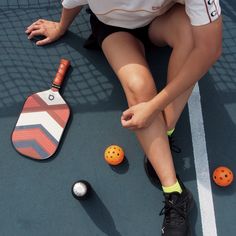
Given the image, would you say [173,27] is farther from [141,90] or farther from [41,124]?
[41,124]

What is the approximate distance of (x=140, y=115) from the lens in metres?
1.54

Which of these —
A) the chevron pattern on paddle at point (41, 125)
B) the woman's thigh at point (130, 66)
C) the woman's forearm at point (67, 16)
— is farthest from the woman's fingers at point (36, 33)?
the woman's thigh at point (130, 66)

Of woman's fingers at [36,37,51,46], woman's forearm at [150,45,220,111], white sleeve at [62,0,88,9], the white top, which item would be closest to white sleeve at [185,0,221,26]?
the white top

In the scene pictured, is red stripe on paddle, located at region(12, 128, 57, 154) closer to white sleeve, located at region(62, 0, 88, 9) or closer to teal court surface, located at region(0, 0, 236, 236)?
teal court surface, located at region(0, 0, 236, 236)

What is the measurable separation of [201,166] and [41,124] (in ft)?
2.80

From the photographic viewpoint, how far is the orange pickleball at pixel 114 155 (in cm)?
184

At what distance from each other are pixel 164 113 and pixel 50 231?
775mm

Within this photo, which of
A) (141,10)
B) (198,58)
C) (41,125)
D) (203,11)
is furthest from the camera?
(41,125)

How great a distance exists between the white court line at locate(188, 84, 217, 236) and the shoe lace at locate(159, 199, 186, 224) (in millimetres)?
154

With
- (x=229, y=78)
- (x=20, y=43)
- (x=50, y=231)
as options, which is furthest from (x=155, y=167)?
(x=20, y=43)

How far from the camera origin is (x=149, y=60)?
Result: 2.08 metres

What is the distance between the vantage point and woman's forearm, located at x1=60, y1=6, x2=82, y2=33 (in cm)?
185

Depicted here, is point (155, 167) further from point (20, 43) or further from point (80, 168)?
point (20, 43)

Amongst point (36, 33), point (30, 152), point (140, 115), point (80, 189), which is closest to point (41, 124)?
point (30, 152)
